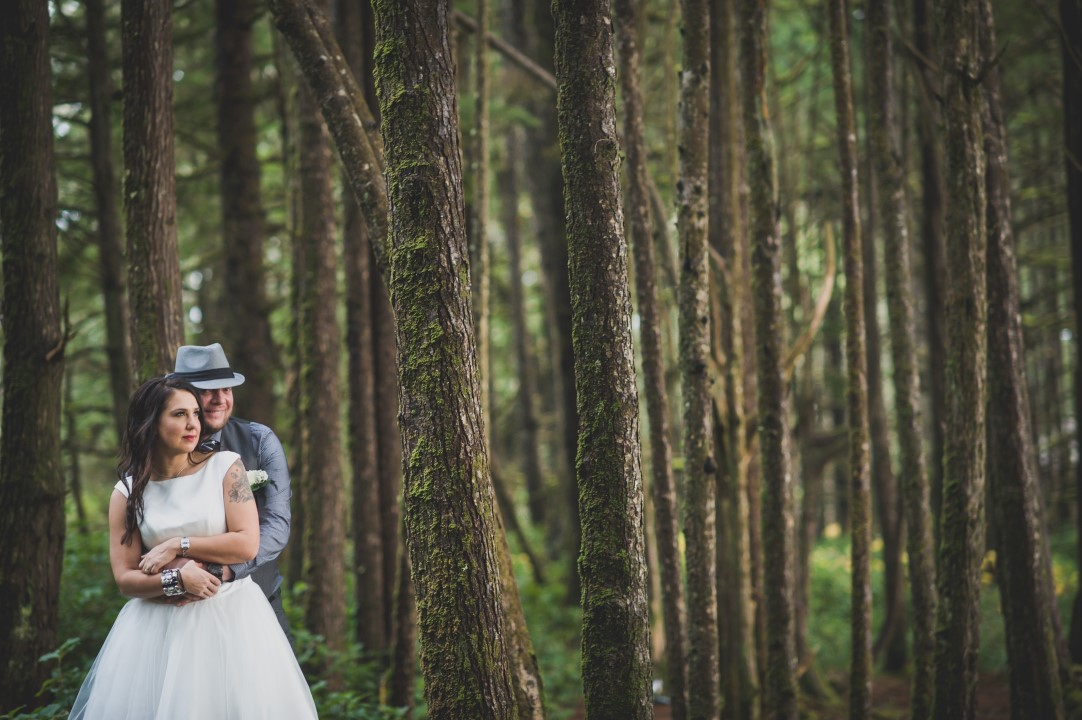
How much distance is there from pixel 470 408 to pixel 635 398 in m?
0.89

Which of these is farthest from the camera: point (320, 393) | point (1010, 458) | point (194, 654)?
point (320, 393)

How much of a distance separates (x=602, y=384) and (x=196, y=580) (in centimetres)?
215

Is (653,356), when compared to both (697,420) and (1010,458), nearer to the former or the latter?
(697,420)

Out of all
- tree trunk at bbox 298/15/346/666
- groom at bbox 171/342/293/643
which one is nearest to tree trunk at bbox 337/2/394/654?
tree trunk at bbox 298/15/346/666

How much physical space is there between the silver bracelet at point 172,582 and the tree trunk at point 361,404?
4300 mm

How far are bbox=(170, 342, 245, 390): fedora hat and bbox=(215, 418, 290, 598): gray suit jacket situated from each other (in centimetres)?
27

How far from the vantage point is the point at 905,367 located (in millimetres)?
7289

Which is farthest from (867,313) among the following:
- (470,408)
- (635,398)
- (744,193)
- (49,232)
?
(49,232)

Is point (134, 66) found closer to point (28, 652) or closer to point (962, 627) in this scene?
point (28, 652)

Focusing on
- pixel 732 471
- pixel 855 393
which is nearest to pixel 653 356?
pixel 732 471

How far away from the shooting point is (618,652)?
164 inches

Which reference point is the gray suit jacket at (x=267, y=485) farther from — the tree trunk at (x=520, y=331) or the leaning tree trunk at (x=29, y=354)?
the tree trunk at (x=520, y=331)

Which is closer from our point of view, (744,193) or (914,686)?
(914,686)

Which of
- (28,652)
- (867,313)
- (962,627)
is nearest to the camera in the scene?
(28,652)
